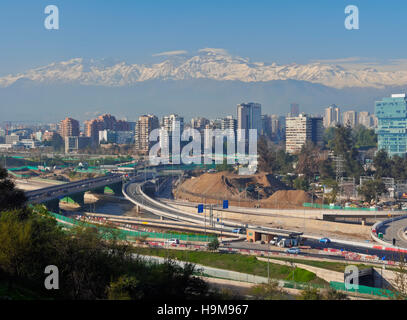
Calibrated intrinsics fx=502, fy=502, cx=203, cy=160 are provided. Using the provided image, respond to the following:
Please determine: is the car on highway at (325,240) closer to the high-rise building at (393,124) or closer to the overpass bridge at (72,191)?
the overpass bridge at (72,191)

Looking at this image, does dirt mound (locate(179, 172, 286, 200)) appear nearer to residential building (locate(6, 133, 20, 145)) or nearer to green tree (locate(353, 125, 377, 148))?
green tree (locate(353, 125, 377, 148))

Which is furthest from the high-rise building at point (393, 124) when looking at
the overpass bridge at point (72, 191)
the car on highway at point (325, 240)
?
the car on highway at point (325, 240)

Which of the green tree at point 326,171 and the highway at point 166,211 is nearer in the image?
the highway at point 166,211

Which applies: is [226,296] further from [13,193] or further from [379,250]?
[379,250]

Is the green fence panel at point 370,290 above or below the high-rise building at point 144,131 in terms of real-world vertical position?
below

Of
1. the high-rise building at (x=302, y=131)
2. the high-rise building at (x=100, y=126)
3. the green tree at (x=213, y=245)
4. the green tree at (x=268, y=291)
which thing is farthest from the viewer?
the high-rise building at (x=100, y=126)

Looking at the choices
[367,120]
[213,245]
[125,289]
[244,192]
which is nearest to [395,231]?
[213,245]

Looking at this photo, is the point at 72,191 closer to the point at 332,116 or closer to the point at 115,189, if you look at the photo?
the point at 115,189

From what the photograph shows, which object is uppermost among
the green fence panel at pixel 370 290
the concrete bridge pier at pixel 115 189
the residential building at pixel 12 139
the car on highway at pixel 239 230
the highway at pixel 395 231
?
the residential building at pixel 12 139
